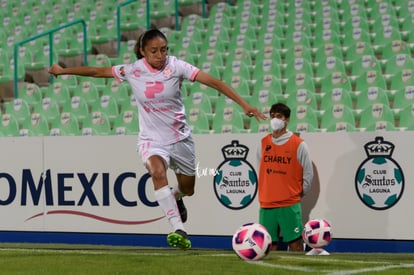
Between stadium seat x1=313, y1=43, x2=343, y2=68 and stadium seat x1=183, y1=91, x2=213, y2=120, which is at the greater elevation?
stadium seat x1=313, y1=43, x2=343, y2=68

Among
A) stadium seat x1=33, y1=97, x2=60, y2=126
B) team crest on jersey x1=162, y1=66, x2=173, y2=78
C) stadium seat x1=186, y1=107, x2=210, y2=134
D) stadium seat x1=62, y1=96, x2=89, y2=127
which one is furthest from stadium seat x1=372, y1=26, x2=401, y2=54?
team crest on jersey x1=162, y1=66, x2=173, y2=78

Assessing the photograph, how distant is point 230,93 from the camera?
6.97 meters

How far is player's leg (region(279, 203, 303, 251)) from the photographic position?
8.89 m

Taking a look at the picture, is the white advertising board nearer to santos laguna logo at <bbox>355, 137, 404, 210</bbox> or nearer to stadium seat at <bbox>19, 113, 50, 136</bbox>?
santos laguna logo at <bbox>355, 137, 404, 210</bbox>

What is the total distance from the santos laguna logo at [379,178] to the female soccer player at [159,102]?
2247 millimetres

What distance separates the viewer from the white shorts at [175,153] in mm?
7410

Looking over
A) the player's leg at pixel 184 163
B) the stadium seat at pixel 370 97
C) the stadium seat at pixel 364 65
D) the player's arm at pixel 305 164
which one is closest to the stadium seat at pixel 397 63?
the stadium seat at pixel 364 65

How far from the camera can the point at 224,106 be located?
1186 cm

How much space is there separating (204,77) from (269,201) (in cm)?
220

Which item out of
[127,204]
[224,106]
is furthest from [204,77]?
[224,106]

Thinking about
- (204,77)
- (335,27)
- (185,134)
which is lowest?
(185,134)

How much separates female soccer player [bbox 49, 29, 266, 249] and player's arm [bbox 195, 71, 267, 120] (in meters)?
0.01

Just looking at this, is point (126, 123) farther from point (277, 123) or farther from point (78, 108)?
point (277, 123)

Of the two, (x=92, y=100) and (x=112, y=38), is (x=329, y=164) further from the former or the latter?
(x=112, y=38)
